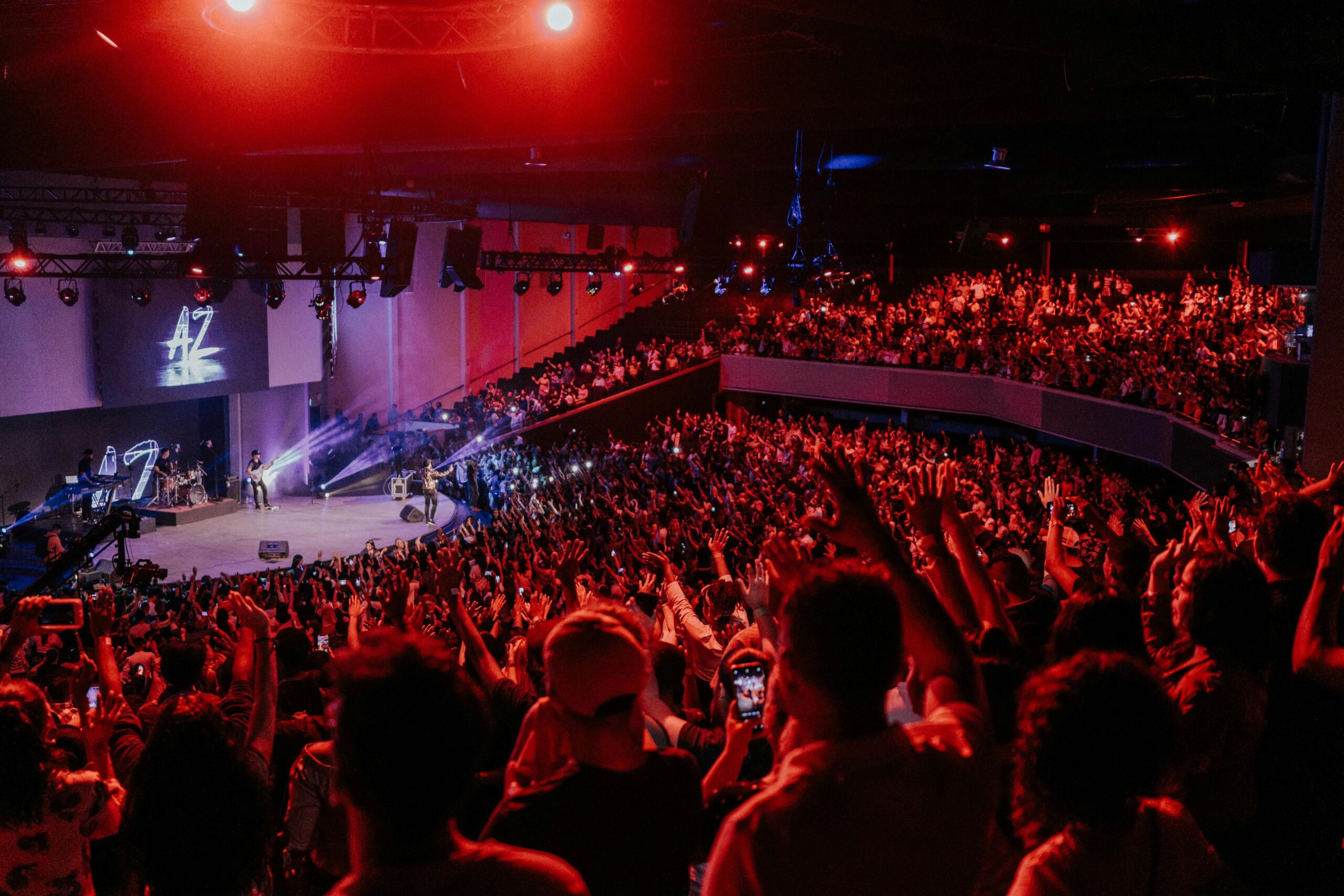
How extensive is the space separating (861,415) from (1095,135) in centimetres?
1449

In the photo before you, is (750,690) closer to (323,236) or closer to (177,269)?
(323,236)

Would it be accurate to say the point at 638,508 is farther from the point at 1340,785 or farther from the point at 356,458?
the point at 356,458

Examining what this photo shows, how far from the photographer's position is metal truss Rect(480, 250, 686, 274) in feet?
66.4

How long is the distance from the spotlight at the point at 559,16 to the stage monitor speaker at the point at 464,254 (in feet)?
37.1

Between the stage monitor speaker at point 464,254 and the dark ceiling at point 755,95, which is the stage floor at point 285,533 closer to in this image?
the stage monitor speaker at point 464,254

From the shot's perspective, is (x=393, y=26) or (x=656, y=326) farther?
(x=656, y=326)

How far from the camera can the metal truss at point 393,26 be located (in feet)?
24.2

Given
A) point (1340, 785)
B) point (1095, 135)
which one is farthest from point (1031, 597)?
point (1095, 135)

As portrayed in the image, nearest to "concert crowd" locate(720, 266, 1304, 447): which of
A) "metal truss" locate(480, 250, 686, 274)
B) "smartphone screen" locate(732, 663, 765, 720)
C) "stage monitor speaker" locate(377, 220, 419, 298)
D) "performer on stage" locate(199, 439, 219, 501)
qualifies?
"metal truss" locate(480, 250, 686, 274)

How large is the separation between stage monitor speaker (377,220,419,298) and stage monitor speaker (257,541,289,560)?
4.41 metres

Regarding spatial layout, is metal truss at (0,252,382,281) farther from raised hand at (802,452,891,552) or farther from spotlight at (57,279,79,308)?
raised hand at (802,452,891,552)

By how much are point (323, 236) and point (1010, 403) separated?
42.7 feet

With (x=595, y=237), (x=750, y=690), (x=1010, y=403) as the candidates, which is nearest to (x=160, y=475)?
(x=595, y=237)

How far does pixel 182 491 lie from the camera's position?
816 inches
